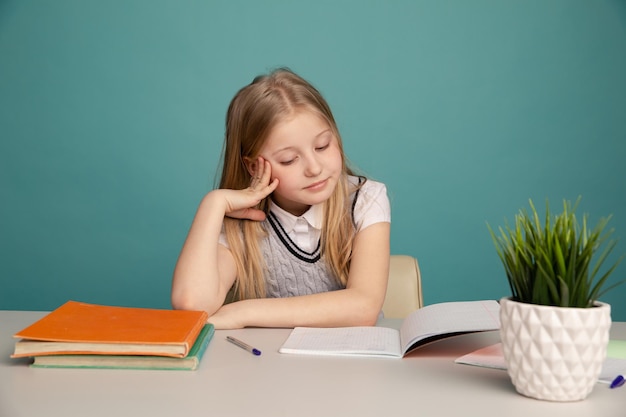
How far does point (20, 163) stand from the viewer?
3455 mm

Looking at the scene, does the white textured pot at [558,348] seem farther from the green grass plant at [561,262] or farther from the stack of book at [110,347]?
the stack of book at [110,347]

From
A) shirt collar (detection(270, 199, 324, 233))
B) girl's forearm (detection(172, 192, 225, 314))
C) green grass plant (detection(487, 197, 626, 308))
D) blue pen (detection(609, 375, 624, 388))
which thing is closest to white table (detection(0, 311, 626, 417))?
blue pen (detection(609, 375, 624, 388))

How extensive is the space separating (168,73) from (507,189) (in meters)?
1.55

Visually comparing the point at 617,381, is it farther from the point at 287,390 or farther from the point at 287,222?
the point at 287,222

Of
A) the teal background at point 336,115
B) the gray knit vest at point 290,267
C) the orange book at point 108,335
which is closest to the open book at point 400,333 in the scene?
the orange book at point 108,335

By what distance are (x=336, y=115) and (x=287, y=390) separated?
252cm

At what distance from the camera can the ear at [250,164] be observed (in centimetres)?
190

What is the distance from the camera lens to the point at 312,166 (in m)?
1.76

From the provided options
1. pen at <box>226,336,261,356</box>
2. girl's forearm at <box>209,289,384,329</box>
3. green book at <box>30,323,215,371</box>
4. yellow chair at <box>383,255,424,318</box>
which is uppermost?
green book at <box>30,323,215,371</box>

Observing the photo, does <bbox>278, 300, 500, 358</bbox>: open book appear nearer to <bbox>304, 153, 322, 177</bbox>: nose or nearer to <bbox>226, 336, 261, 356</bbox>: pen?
<bbox>226, 336, 261, 356</bbox>: pen

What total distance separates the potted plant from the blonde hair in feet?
3.17

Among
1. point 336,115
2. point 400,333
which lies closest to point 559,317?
point 400,333

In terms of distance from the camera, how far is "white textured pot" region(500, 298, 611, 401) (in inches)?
36.1

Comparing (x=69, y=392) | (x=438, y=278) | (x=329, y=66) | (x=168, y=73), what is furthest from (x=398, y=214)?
(x=69, y=392)
